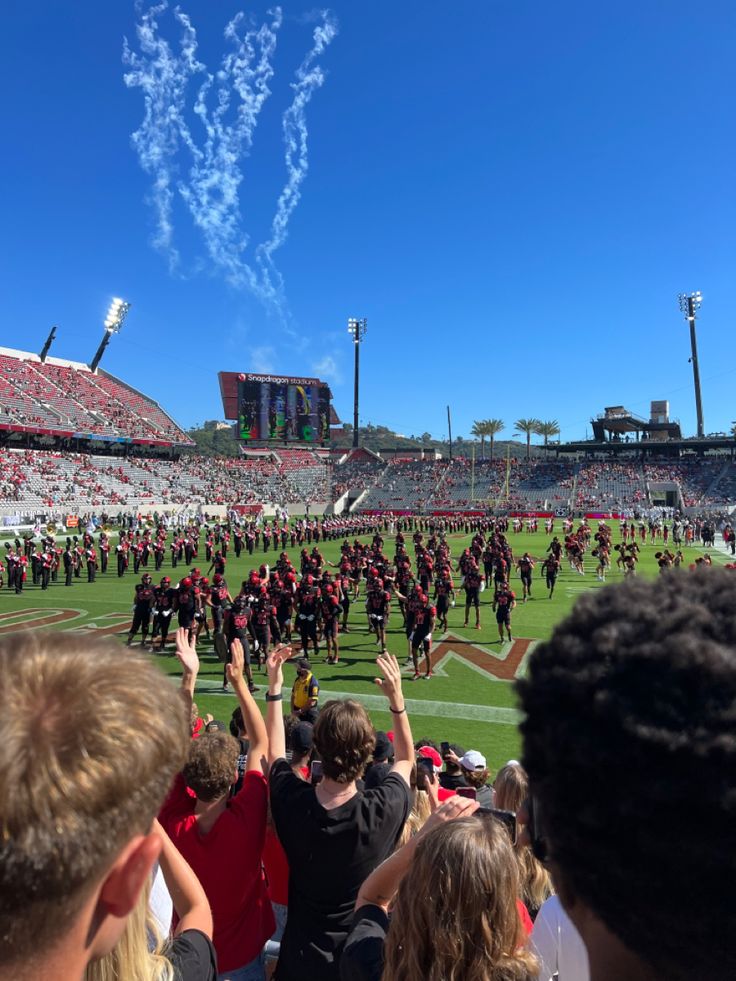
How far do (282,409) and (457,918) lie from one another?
72.1 metres

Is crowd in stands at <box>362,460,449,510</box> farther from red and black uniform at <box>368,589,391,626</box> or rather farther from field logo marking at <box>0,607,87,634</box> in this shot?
red and black uniform at <box>368,589,391,626</box>

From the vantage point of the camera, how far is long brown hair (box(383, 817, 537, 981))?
1947mm

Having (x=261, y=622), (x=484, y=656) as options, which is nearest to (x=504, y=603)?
(x=484, y=656)

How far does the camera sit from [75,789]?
3.30 feet

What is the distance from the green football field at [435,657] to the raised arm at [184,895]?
219 cm

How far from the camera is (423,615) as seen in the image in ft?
39.2

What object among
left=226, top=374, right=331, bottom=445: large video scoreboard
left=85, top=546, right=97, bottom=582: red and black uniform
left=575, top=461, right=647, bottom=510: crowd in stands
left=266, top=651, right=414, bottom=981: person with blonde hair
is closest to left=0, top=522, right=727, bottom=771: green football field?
left=85, top=546, right=97, bottom=582: red and black uniform

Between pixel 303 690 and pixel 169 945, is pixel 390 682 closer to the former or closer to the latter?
pixel 169 945

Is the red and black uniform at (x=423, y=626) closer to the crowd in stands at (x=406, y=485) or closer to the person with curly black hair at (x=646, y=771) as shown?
the person with curly black hair at (x=646, y=771)

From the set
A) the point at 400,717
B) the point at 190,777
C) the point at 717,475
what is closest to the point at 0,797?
the point at 190,777

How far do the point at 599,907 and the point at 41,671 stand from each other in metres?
1.01

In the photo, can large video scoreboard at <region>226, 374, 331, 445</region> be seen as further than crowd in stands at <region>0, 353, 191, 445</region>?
Yes

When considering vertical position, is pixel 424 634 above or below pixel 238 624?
below

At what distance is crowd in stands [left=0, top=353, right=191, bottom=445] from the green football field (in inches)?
1516
